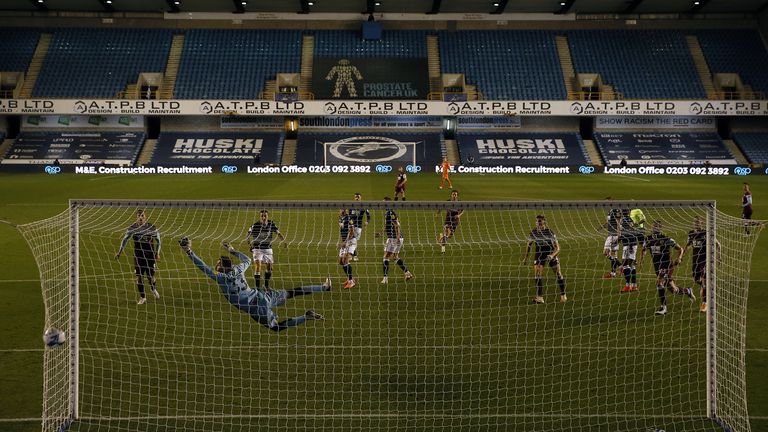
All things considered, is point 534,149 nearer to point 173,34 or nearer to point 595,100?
point 595,100

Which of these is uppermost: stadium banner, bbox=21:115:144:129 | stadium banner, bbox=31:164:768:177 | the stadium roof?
the stadium roof

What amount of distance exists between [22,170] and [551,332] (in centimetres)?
4358

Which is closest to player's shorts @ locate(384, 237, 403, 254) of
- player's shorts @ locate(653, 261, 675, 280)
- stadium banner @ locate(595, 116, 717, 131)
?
player's shorts @ locate(653, 261, 675, 280)

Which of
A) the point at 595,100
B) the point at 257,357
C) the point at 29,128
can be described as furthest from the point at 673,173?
the point at 29,128

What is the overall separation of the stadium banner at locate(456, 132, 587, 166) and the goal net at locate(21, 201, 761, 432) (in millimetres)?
32778

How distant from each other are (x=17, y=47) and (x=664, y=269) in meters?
54.2

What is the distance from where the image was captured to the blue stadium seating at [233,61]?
51531 mm

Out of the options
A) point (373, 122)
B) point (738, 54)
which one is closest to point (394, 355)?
point (373, 122)

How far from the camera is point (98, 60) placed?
53.1 m

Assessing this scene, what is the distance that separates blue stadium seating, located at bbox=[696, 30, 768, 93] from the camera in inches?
2058

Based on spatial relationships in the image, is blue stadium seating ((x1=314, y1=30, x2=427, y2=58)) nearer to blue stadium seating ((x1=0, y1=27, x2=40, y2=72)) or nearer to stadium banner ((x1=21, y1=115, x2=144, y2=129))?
stadium banner ((x1=21, y1=115, x2=144, y2=129))

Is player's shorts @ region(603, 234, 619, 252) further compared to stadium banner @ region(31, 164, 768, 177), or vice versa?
stadium banner @ region(31, 164, 768, 177)

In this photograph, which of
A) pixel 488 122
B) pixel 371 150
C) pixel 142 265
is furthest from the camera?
pixel 488 122

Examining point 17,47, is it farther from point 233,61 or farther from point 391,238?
point 391,238
